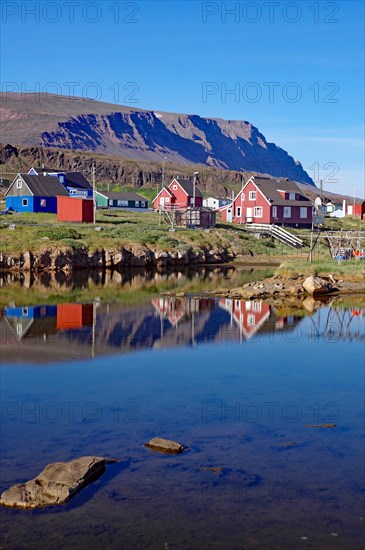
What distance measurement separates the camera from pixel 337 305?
35906 mm

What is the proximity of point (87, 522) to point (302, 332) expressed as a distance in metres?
18.7

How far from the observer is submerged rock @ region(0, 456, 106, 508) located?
11117mm

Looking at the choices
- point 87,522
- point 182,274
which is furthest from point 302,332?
point 182,274

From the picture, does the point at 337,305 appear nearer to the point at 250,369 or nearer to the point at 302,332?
the point at 302,332

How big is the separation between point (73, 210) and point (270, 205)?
2472 centimetres

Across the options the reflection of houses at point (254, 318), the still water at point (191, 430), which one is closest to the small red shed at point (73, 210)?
the reflection of houses at point (254, 318)

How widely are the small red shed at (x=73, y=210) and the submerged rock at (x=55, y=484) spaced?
6079 centimetres

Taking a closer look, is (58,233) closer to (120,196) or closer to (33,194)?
(33,194)

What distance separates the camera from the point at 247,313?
32.8 meters

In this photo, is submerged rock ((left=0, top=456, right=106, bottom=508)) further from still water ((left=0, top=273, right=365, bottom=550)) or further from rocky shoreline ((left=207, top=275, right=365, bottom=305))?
rocky shoreline ((left=207, top=275, right=365, bottom=305))

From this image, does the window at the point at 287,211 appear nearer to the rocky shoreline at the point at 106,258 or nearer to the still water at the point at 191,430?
the rocky shoreline at the point at 106,258

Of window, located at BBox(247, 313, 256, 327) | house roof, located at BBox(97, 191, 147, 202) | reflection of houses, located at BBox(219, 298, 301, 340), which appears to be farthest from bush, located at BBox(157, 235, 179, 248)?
house roof, located at BBox(97, 191, 147, 202)

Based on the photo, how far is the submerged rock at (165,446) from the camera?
44.7 feet

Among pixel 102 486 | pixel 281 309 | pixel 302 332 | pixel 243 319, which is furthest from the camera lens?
pixel 281 309
